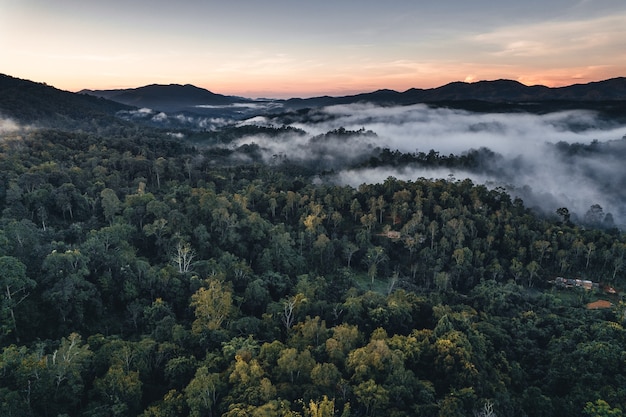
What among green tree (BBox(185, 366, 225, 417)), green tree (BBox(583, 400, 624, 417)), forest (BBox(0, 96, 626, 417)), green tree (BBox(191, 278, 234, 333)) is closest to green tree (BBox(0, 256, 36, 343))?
forest (BBox(0, 96, 626, 417))

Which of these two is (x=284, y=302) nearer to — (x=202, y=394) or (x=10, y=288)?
(x=202, y=394)

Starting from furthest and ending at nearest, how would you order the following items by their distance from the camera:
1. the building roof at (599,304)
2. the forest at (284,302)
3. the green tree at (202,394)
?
1. the building roof at (599,304)
2. the forest at (284,302)
3. the green tree at (202,394)

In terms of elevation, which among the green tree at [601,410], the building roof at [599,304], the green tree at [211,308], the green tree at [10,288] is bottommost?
the building roof at [599,304]

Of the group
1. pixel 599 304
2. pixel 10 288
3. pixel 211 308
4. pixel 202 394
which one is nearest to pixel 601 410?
pixel 202 394

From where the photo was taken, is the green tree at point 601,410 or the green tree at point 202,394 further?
the green tree at point 601,410

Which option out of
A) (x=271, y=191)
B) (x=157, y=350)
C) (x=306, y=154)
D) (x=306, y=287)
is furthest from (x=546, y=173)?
(x=157, y=350)

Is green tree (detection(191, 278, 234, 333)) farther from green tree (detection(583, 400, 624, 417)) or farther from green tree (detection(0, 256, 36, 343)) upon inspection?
green tree (detection(583, 400, 624, 417))

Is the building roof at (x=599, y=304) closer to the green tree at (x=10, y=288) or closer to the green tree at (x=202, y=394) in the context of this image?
the green tree at (x=202, y=394)

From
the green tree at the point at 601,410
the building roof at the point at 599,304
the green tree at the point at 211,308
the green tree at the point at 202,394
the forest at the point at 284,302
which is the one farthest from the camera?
the building roof at the point at 599,304

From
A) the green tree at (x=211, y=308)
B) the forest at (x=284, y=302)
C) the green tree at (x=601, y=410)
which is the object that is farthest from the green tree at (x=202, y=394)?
the green tree at (x=601, y=410)
